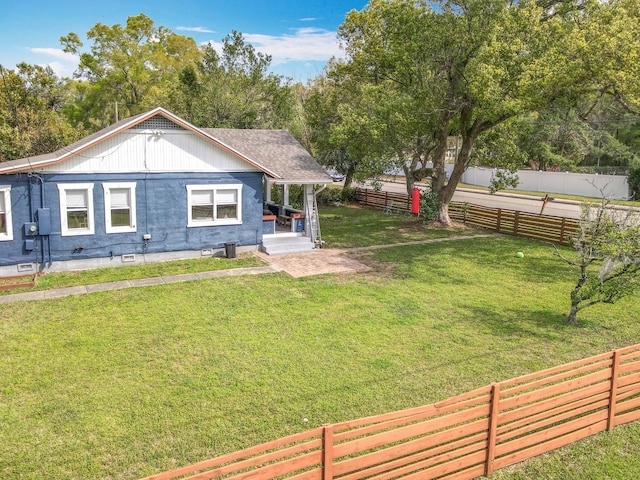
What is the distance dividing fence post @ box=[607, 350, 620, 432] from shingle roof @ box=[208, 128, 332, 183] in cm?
1415

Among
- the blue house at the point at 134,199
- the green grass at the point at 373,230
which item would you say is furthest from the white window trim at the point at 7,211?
the green grass at the point at 373,230

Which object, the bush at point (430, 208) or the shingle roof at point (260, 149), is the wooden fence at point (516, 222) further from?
the shingle roof at point (260, 149)

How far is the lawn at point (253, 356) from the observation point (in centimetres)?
721

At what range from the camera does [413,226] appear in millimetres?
26375

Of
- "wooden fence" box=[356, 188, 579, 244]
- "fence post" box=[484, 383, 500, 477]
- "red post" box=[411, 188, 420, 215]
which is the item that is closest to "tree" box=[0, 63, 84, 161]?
"red post" box=[411, 188, 420, 215]

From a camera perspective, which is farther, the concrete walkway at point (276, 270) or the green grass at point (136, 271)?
the green grass at point (136, 271)

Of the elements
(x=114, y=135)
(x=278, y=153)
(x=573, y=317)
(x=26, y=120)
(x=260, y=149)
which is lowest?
(x=573, y=317)

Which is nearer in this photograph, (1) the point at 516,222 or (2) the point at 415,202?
(1) the point at 516,222

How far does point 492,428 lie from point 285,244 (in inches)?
550

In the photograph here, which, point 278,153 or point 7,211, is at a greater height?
point 278,153

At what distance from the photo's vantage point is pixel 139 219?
1725cm

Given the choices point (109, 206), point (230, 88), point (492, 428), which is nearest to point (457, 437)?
point (492, 428)

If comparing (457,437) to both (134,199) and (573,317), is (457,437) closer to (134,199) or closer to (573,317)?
(573,317)

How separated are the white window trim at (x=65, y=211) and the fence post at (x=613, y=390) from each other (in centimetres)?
1494
